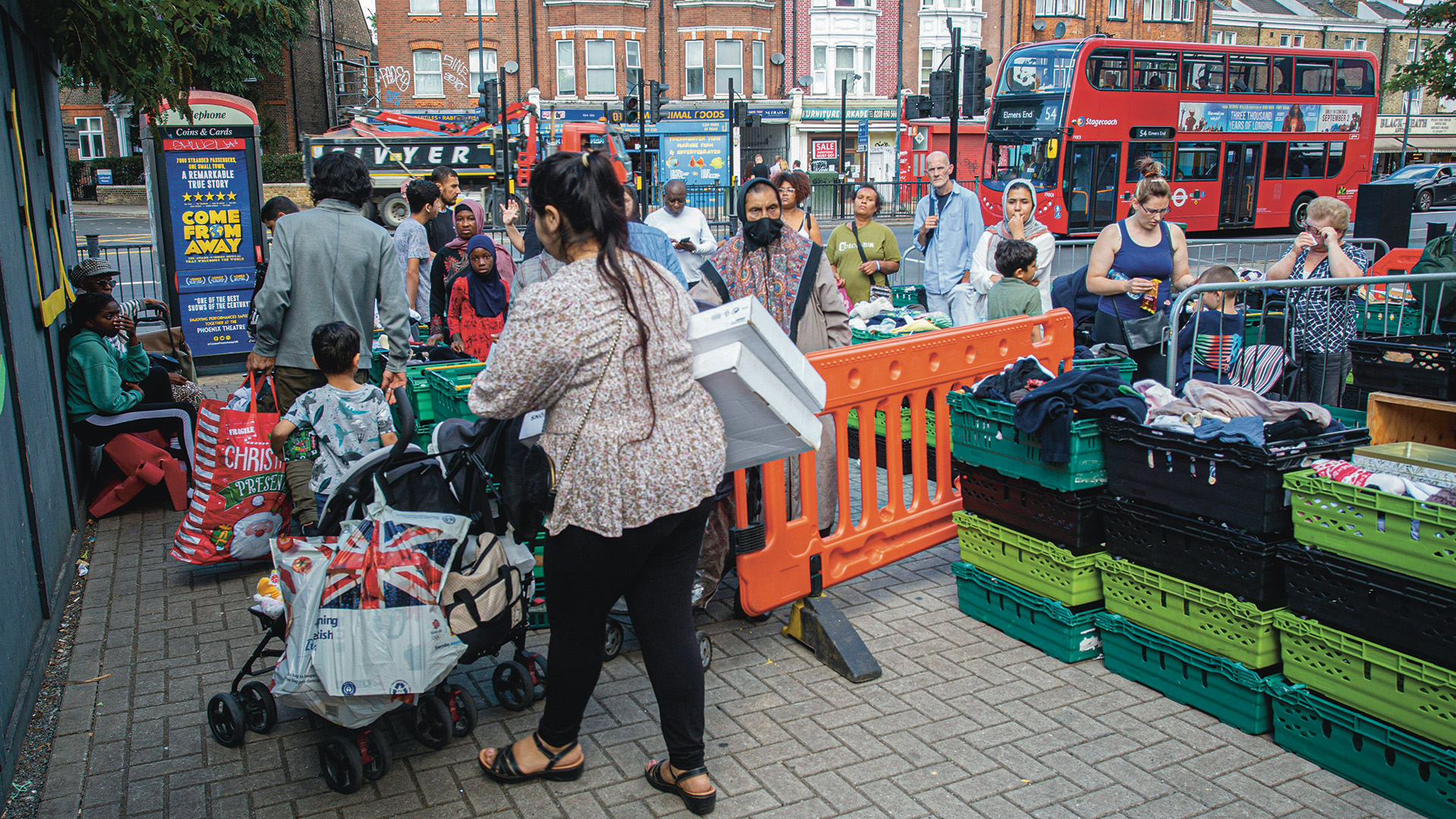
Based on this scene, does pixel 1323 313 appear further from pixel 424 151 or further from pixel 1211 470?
pixel 424 151

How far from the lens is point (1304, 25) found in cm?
5253

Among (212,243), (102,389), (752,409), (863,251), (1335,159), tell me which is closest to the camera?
(752,409)

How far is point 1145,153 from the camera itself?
22.5 metres

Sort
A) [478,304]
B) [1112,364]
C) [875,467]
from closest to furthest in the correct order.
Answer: [875,467] → [1112,364] → [478,304]

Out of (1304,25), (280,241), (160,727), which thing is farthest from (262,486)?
(1304,25)

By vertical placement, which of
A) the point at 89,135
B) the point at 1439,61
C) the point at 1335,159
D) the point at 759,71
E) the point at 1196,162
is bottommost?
the point at 1196,162

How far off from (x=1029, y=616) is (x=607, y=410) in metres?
2.53

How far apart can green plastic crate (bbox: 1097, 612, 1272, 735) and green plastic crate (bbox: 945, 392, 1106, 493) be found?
61 cm

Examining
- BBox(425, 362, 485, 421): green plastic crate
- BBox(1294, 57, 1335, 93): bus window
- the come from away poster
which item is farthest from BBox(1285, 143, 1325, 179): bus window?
BBox(425, 362, 485, 421): green plastic crate

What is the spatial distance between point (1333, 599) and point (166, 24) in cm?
693

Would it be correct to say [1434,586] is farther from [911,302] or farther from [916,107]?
[916,107]

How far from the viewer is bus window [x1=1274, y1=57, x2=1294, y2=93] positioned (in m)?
23.6

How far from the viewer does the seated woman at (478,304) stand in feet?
23.4

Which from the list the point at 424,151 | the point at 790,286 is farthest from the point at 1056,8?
the point at 790,286
